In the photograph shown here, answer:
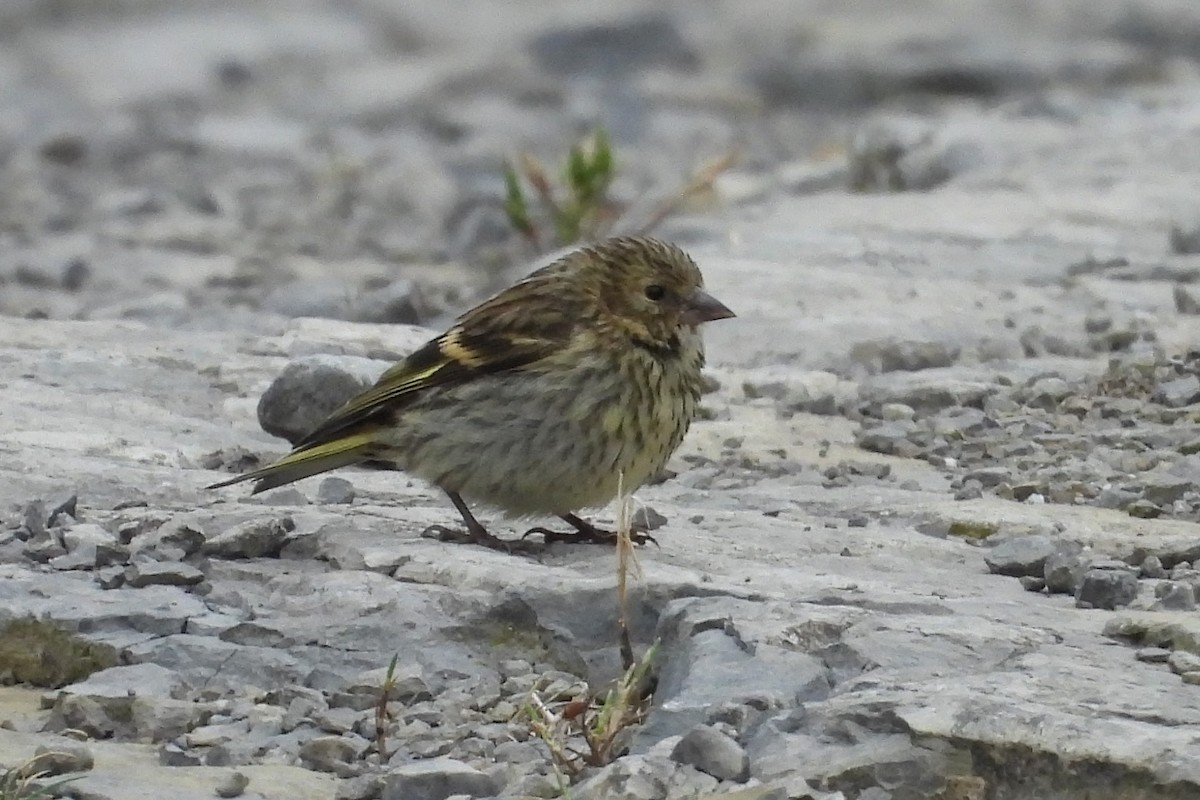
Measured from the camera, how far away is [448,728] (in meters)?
4.07

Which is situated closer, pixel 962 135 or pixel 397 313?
pixel 397 313

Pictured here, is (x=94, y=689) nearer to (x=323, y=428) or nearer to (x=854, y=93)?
(x=323, y=428)

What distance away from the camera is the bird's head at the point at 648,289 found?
5672mm

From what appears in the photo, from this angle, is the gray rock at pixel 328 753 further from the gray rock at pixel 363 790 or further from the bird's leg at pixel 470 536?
the bird's leg at pixel 470 536

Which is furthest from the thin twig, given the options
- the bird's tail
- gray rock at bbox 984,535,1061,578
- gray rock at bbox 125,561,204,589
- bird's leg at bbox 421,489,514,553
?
gray rock at bbox 125,561,204,589

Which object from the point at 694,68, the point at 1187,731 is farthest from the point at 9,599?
the point at 694,68

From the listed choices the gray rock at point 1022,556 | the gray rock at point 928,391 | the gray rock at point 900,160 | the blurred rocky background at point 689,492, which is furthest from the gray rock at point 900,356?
the gray rock at point 900,160

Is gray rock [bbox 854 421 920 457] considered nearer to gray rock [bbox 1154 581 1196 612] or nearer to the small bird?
the small bird

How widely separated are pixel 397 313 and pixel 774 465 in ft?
7.88

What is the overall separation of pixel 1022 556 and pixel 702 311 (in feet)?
4.13

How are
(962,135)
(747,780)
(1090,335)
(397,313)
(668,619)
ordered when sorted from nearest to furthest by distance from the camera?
(747,780)
(668,619)
(1090,335)
(397,313)
(962,135)

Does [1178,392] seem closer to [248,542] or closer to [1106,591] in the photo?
[1106,591]

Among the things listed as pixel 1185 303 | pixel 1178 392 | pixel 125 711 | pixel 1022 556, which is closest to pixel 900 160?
pixel 1185 303

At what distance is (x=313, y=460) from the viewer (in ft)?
18.0
